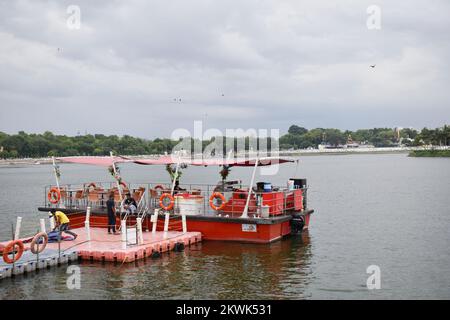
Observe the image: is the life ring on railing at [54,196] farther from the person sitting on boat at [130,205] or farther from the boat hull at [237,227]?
the person sitting on boat at [130,205]

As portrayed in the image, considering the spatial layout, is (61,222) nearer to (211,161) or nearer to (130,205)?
(130,205)

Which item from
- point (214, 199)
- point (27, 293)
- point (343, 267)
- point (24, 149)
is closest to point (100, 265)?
point (27, 293)

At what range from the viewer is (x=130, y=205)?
899 inches

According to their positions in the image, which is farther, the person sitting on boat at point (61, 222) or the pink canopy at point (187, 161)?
the pink canopy at point (187, 161)

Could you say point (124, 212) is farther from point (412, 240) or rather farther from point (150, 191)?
point (412, 240)

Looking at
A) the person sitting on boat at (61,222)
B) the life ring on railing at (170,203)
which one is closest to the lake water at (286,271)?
the life ring on railing at (170,203)

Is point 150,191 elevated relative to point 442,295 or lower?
elevated

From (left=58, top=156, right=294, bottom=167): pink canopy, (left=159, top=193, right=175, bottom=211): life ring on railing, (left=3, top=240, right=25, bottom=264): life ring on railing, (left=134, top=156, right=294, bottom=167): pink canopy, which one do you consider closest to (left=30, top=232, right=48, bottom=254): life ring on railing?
(left=3, top=240, right=25, bottom=264): life ring on railing

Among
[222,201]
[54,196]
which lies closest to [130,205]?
[222,201]

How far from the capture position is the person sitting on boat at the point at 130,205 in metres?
22.8

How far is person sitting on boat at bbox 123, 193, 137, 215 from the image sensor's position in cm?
2275

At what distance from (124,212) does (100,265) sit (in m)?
4.91

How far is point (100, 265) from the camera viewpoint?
726 inches

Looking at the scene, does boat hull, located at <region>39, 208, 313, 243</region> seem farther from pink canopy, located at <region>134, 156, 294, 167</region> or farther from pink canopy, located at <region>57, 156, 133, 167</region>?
pink canopy, located at <region>57, 156, 133, 167</region>
